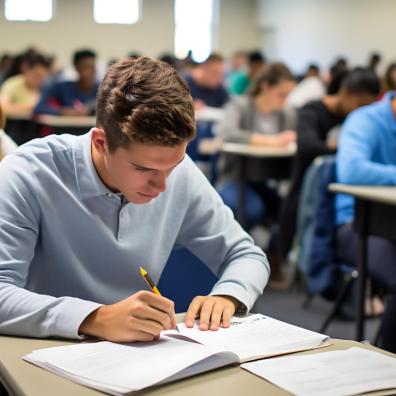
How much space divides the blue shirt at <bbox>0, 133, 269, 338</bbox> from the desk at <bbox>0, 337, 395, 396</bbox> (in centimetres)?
16

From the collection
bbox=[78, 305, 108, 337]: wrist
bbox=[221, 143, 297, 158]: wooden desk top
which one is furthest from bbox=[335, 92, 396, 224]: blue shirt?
bbox=[78, 305, 108, 337]: wrist

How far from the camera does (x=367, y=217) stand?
2672mm

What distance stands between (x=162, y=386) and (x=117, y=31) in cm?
1467

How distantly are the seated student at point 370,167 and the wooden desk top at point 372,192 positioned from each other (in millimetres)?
141

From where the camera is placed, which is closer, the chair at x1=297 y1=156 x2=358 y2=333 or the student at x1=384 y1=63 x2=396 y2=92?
the chair at x1=297 y1=156 x2=358 y2=333

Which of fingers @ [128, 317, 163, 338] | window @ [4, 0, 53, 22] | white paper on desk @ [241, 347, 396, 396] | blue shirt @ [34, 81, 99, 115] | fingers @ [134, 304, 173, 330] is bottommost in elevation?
blue shirt @ [34, 81, 99, 115]

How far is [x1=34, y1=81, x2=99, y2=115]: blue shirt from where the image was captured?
21.3 feet

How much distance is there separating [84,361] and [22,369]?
9cm

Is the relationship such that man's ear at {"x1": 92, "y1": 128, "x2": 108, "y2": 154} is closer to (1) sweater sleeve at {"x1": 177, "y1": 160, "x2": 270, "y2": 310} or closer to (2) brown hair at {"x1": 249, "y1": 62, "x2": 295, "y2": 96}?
(1) sweater sleeve at {"x1": 177, "y1": 160, "x2": 270, "y2": 310}

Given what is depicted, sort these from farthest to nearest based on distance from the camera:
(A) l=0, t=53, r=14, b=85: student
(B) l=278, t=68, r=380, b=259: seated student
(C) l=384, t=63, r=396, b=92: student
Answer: (A) l=0, t=53, r=14, b=85: student → (C) l=384, t=63, r=396, b=92: student → (B) l=278, t=68, r=380, b=259: seated student

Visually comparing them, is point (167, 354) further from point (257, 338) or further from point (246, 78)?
point (246, 78)

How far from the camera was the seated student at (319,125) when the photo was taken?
3.70 meters

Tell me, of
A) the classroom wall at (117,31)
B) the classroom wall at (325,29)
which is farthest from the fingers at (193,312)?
the classroom wall at (117,31)

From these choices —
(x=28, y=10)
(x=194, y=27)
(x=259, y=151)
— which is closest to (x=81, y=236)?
(x=259, y=151)
